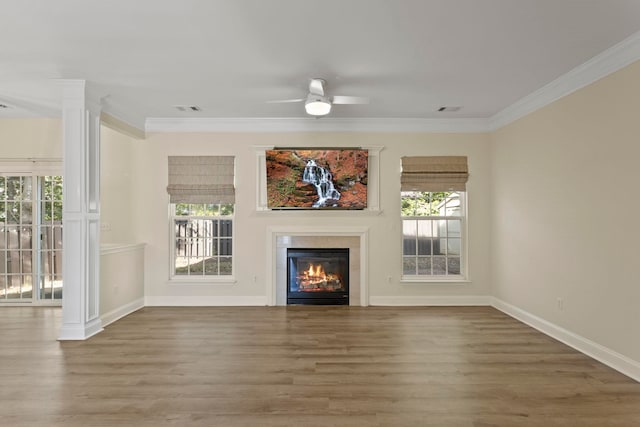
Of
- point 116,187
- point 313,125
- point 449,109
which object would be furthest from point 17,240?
point 449,109

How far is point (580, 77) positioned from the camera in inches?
146

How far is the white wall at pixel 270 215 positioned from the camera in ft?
18.4

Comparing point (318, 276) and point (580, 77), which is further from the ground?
point (580, 77)

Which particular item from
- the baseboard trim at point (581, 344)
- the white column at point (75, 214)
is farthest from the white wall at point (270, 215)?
the white column at point (75, 214)

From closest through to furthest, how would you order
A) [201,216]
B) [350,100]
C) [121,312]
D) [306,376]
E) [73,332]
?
1. [306,376]
2. [350,100]
3. [73,332]
4. [121,312]
5. [201,216]

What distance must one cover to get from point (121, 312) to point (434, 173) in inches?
187

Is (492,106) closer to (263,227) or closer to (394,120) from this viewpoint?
(394,120)

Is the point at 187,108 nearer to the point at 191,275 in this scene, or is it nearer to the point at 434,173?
the point at 191,275

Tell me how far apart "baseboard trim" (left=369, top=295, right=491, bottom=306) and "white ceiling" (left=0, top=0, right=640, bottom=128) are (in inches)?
109

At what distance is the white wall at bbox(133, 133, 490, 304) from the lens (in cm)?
562

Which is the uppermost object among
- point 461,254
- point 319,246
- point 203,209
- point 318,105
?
point 318,105

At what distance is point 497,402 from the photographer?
2730mm

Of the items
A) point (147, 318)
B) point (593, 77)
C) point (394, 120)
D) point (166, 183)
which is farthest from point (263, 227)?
point (593, 77)

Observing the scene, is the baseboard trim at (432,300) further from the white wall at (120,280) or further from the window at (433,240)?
the white wall at (120,280)
